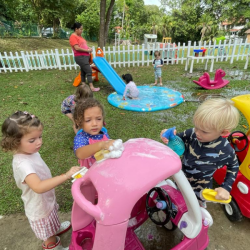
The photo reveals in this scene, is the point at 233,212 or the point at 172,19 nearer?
the point at 233,212

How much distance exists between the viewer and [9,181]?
2.64 meters

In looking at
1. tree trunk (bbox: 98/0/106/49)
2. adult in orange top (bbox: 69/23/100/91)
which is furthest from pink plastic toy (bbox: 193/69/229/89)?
tree trunk (bbox: 98/0/106/49)

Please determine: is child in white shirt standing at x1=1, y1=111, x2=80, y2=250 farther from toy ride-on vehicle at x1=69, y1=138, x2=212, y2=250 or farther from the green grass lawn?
the green grass lawn

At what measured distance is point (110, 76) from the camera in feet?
20.6

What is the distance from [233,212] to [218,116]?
4.00 feet

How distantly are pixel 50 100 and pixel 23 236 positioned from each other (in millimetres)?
4050

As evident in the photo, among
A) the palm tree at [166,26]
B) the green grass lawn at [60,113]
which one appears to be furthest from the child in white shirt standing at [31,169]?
the palm tree at [166,26]

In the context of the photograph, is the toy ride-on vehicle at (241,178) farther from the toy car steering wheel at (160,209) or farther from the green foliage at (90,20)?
the green foliage at (90,20)

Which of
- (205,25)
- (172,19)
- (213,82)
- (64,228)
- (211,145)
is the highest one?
(172,19)

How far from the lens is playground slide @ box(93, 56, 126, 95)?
19.6ft

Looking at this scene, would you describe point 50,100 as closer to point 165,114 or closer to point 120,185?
point 165,114

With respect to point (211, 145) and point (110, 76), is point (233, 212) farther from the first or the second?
point (110, 76)

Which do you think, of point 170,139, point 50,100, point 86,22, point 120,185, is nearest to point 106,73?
point 50,100

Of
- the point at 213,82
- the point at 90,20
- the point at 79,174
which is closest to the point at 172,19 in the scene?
the point at 90,20
